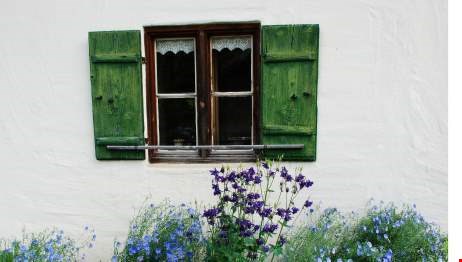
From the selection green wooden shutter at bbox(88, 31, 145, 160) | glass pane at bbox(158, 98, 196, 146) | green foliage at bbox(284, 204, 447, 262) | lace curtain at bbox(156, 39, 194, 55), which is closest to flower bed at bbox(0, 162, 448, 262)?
green foliage at bbox(284, 204, 447, 262)

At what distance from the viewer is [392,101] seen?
9.68 ft

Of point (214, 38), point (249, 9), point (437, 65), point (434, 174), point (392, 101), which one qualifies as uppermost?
point (249, 9)

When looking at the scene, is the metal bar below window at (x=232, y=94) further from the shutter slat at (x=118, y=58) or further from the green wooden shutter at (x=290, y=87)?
the shutter slat at (x=118, y=58)

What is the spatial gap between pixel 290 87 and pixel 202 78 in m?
0.74

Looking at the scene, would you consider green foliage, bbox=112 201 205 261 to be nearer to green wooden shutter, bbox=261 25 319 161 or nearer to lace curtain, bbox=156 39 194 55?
green wooden shutter, bbox=261 25 319 161

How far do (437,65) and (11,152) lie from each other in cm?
370

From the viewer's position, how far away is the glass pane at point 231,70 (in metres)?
3.18

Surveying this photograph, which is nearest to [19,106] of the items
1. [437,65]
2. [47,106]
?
[47,106]

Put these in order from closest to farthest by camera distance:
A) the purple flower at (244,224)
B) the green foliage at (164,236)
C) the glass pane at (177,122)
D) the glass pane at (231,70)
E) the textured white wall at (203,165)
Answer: the purple flower at (244,224) → the green foliage at (164,236) → the textured white wall at (203,165) → the glass pane at (231,70) → the glass pane at (177,122)

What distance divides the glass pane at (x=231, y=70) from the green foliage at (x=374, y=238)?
130 cm

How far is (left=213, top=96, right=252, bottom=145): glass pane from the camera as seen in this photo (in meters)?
3.22

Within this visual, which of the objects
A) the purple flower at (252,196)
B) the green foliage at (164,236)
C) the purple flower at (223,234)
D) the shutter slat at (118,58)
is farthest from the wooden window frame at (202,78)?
the purple flower at (223,234)

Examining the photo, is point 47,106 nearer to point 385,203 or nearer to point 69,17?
point 69,17

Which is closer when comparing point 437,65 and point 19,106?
point 437,65
